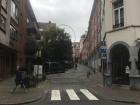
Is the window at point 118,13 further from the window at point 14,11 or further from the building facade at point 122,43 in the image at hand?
the window at point 14,11

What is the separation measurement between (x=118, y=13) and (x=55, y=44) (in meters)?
40.1

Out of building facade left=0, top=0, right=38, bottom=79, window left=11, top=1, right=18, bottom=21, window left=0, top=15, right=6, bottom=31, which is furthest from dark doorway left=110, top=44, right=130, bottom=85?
window left=11, top=1, right=18, bottom=21

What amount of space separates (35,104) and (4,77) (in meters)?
20.8

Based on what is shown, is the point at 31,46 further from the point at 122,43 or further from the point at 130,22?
the point at 130,22

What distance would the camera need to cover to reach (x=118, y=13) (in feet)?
104

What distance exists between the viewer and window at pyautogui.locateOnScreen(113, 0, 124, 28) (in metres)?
31.2

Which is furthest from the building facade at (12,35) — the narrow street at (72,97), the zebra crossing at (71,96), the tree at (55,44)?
the tree at (55,44)

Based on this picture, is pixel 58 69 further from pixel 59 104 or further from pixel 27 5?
pixel 59 104

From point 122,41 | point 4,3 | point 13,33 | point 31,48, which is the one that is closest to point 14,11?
point 13,33

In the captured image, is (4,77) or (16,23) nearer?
(4,77)

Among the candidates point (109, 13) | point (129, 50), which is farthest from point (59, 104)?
point (109, 13)

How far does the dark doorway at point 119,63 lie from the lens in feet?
101

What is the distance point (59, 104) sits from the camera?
64.0 feet

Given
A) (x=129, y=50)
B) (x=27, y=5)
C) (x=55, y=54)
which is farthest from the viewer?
(x=55, y=54)
